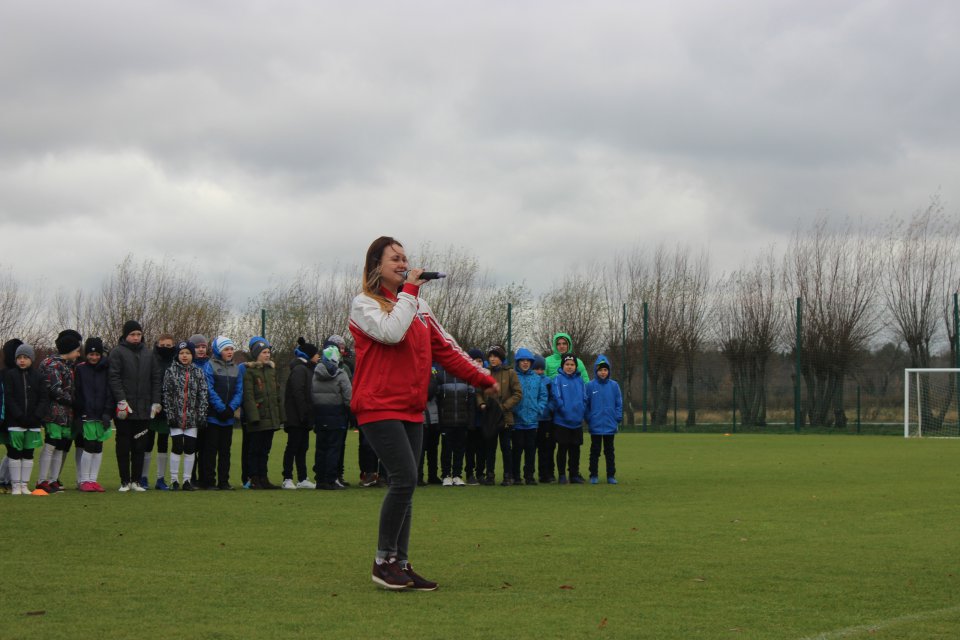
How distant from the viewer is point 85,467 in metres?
14.1

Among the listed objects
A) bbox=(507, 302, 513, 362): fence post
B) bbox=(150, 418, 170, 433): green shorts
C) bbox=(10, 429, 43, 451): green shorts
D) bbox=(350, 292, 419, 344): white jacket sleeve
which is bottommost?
bbox=(10, 429, 43, 451): green shorts

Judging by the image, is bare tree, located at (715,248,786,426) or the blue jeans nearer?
the blue jeans

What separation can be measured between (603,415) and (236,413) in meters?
4.99

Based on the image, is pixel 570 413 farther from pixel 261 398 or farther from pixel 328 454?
pixel 261 398

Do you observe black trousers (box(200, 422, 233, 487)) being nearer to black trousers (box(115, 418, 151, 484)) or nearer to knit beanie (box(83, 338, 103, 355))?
black trousers (box(115, 418, 151, 484))

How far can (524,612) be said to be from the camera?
6059 mm

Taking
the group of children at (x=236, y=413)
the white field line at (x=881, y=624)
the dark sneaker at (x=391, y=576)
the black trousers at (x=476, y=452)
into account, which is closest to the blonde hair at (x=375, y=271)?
the dark sneaker at (x=391, y=576)

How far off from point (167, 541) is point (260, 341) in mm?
6585

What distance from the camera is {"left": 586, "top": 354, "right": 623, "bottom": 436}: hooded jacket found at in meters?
15.9

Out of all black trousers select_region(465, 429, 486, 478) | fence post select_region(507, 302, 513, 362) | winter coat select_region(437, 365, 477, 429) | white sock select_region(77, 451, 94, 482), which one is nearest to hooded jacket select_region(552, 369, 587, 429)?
black trousers select_region(465, 429, 486, 478)

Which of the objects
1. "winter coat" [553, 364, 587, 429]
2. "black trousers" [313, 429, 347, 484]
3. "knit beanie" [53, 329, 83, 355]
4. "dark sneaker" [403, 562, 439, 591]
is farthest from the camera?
"winter coat" [553, 364, 587, 429]

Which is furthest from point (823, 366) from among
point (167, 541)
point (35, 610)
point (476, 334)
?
point (35, 610)

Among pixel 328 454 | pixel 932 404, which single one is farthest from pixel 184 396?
pixel 932 404

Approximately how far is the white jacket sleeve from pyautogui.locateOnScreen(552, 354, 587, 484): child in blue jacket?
9.35 meters
